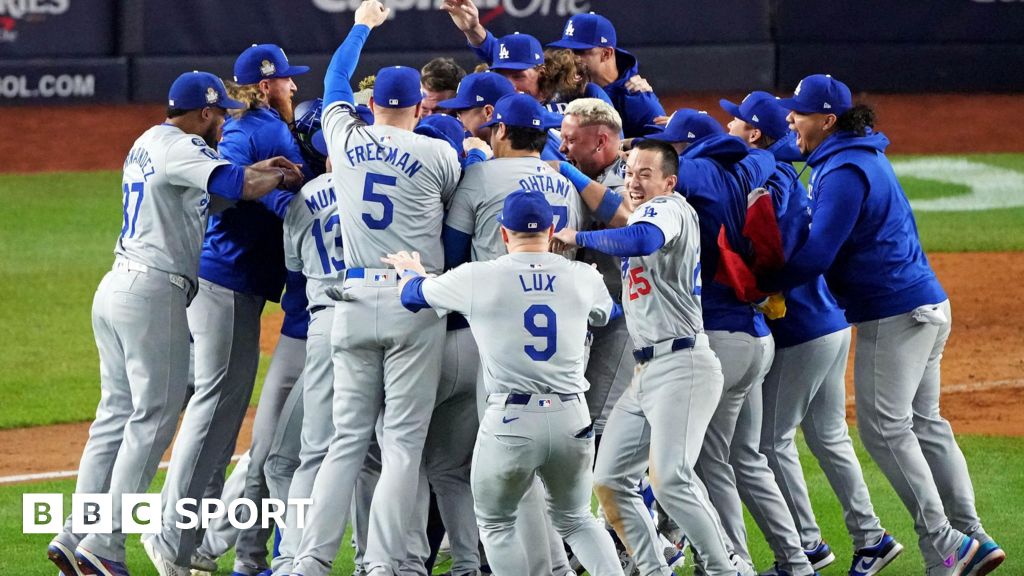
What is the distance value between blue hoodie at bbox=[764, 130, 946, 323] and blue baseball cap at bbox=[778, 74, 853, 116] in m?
0.11

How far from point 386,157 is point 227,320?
1.19 meters

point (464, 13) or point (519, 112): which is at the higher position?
point (464, 13)

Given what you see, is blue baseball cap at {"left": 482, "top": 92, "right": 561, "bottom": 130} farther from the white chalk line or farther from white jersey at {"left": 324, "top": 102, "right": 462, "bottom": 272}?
the white chalk line

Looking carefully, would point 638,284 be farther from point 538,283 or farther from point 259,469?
point 259,469

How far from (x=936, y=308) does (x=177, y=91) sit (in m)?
3.15

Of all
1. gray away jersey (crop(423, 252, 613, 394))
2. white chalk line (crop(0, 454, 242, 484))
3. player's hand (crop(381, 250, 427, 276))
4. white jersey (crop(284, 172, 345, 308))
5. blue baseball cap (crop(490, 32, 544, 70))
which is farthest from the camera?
white chalk line (crop(0, 454, 242, 484))

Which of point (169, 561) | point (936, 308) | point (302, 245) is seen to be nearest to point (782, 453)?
point (936, 308)

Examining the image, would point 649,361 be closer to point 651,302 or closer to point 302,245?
point 651,302

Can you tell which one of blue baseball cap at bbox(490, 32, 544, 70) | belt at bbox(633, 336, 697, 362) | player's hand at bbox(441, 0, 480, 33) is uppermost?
player's hand at bbox(441, 0, 480, 33)

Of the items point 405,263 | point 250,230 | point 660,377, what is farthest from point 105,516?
point 660,377

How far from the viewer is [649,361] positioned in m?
5.47

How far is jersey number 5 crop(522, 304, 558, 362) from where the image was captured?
503cm

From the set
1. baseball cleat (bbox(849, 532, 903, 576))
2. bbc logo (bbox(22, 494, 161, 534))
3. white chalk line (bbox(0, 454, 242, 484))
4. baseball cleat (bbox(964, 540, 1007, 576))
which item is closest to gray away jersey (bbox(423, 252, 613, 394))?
bbc logo (bbox(22, 494, 161, 534))

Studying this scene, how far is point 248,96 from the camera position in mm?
6320
